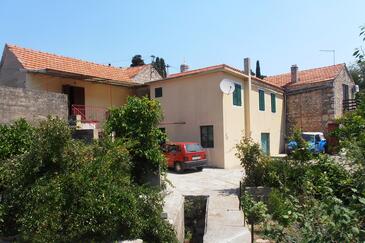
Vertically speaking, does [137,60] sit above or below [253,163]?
above

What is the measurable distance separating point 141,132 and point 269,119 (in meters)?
17.5

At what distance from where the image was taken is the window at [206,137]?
20484mm

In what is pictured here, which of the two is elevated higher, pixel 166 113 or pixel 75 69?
pixel 75 69

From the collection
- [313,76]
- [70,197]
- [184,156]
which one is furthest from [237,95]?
[70,197]

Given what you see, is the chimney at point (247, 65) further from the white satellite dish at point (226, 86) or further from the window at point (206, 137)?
the window at point (206, 137)

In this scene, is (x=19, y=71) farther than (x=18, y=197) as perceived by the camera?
Yes

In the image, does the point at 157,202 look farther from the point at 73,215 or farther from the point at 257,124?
the point at 257,124

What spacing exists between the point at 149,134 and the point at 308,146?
512 cm

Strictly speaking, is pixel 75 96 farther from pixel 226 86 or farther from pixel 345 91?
pixel 345 91

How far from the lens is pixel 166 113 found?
74.0 feet

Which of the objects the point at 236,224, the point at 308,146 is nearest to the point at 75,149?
the point at 236,224

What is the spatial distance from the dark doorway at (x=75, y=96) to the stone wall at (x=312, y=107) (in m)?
15.4

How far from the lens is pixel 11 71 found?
18656 mm

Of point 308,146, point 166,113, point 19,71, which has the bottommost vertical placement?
point 308,146
